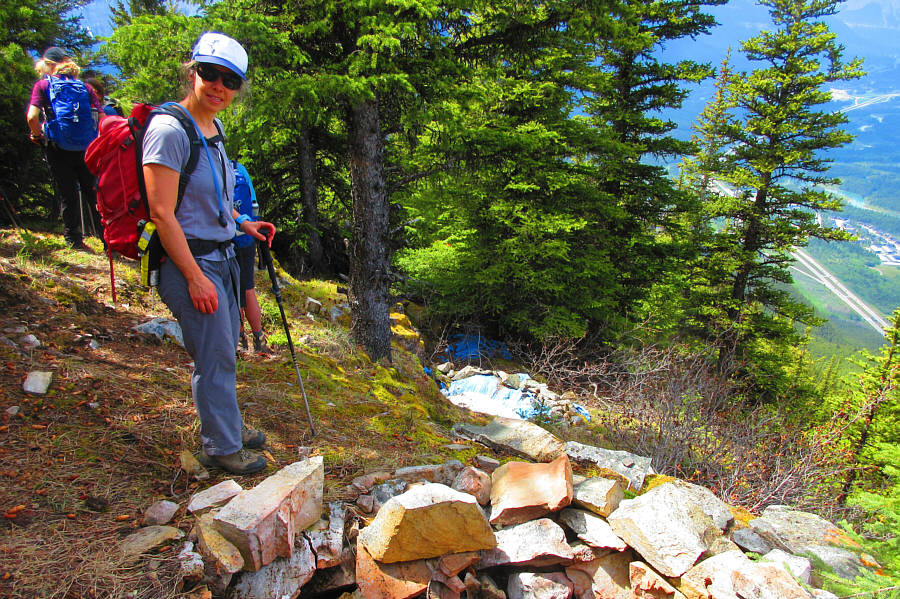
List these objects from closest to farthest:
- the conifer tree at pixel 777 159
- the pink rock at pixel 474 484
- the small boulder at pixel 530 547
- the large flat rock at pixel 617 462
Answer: the small boulder at pixel 530 547, the pink rock at pixel 474 484, the large flat rock at pixel 617 462, the conifer tree at pixel 777 159

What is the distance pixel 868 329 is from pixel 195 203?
219639 millimetres

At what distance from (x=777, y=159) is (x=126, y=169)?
19.0 metres

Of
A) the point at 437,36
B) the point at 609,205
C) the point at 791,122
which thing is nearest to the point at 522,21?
the point at 437,36

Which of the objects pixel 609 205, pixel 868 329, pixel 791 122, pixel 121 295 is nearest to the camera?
pixel 121 295

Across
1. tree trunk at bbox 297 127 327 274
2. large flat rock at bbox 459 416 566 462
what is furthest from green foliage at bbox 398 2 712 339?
large flat rock at bbox 459 416 566 462

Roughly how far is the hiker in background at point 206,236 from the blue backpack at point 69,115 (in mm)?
3631

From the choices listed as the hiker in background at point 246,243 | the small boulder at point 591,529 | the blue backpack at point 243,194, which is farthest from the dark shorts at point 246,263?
the small boulder at point 591,529

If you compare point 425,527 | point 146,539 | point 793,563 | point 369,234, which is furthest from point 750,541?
point 369,234

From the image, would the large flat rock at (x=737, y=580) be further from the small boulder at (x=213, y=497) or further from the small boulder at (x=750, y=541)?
the small boulder at (x=213, y=497)

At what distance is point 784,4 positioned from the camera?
16156mm

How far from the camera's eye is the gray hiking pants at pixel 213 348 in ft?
7.36

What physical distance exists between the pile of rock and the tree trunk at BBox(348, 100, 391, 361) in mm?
3323

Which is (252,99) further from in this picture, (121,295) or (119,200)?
(119,200)

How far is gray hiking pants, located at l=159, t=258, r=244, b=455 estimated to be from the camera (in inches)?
88.4
